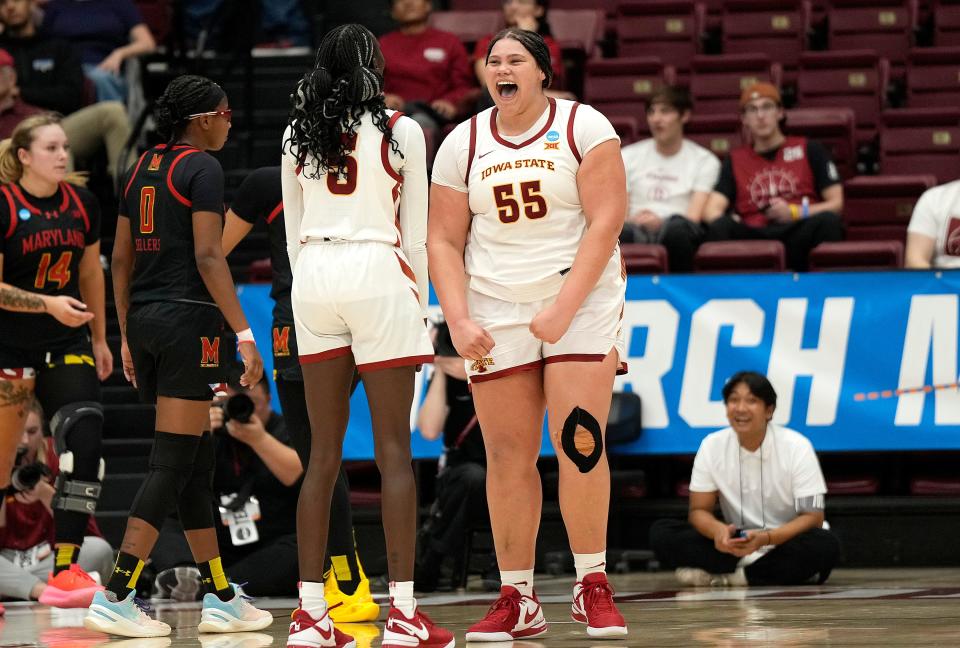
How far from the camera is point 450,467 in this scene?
717 cm

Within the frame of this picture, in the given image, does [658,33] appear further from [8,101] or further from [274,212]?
[274,212]

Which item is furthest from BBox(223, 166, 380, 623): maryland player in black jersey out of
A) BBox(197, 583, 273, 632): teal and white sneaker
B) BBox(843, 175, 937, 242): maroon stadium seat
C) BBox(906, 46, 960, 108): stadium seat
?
BBox(906, 46, 960, 108): stadium seat

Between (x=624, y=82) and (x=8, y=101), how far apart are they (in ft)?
13.4

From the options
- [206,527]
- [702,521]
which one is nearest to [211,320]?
[206,527]

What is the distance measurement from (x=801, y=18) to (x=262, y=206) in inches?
258

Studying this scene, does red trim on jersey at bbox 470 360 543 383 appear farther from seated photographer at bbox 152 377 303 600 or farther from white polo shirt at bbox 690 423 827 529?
white polo shirt at bbox 690 423 827 529

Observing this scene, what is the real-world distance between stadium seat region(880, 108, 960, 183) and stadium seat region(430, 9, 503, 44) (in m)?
3.16

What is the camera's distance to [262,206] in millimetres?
5480

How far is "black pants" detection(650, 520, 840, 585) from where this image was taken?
6.82 m

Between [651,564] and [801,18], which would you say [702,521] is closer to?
[651,564]

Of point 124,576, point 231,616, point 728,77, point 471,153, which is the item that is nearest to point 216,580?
point 231,616

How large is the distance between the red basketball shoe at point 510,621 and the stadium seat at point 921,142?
19.5 ft

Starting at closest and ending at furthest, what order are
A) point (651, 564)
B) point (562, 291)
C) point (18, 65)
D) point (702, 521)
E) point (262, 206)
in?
point (562, 291)
point (262, 206)
point (702, 521)
point (651, 564)
point (18, 65)

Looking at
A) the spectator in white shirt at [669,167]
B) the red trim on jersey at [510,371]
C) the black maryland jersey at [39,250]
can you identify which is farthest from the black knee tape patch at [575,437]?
the spectator in white shirt at [669,167]
